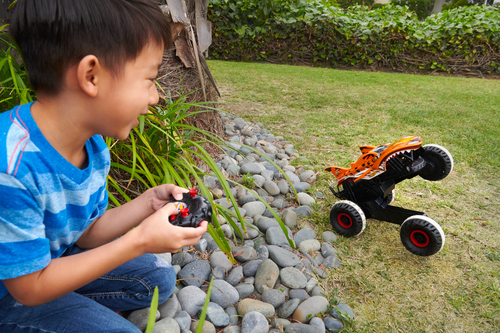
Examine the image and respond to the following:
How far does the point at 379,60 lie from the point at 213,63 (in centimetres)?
371

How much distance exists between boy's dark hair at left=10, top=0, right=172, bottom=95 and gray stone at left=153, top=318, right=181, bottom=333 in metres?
0.90

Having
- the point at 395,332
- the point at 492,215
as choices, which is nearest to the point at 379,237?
the point at 395,332

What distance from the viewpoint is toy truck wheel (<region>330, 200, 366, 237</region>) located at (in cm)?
180

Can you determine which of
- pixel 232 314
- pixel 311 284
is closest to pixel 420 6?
pixel 311 284

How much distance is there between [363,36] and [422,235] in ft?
20.8

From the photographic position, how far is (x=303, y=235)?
188 centimetres

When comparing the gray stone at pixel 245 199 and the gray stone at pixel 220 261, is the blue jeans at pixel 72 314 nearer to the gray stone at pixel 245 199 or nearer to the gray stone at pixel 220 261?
the gray stone at pixel 220 261

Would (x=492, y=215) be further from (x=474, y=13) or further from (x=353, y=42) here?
(x=474, y=13)

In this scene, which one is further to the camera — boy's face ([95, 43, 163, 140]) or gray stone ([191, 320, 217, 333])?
gray stone ([191, 320, 217, 333])

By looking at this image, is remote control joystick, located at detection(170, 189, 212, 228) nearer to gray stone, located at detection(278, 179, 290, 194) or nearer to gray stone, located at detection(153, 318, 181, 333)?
gray stone, located at detection(153, 318, 181, 333)

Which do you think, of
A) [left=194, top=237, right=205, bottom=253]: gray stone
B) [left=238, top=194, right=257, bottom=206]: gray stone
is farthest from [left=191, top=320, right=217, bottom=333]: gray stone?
[left=238, top=194, right=257, bottom=206]: gray stone

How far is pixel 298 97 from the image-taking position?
466 centimetres

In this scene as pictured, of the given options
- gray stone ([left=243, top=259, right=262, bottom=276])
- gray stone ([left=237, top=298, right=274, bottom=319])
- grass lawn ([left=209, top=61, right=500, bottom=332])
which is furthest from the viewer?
gray stone ([left=243, top=259, right=262, bottom=276])

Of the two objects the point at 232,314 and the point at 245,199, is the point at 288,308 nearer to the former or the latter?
the point at 232,314
